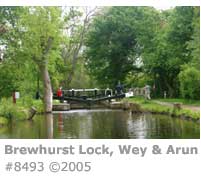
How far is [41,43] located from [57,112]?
5.07 ft

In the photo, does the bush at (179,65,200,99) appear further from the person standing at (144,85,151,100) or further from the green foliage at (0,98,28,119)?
the green foliage at (0,98,28,119)

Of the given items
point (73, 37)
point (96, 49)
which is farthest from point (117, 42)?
point (73, 37)

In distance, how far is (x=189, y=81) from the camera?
819 centimetres

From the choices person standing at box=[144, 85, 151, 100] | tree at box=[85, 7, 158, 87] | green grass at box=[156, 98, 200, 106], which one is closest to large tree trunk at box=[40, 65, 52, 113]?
tree at box=[85, 7, 158, 87]

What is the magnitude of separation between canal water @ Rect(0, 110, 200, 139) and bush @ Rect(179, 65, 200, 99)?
20.9 inches

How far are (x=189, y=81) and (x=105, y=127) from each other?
163 cm

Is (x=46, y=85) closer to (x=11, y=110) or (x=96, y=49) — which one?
(x=11, y=110)

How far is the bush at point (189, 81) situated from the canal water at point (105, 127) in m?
0.53

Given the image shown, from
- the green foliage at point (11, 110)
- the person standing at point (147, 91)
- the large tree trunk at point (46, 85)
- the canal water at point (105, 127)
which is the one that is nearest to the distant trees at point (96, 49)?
the large tree trunk at point (46, 85)

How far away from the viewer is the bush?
319 inches

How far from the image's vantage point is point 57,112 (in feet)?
34.7

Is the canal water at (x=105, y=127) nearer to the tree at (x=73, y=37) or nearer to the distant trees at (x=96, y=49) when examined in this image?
the distant trees at (x=96, y=49)

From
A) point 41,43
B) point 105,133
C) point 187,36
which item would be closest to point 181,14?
point 187,36

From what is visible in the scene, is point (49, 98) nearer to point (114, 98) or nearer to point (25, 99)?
point (25, 99)
